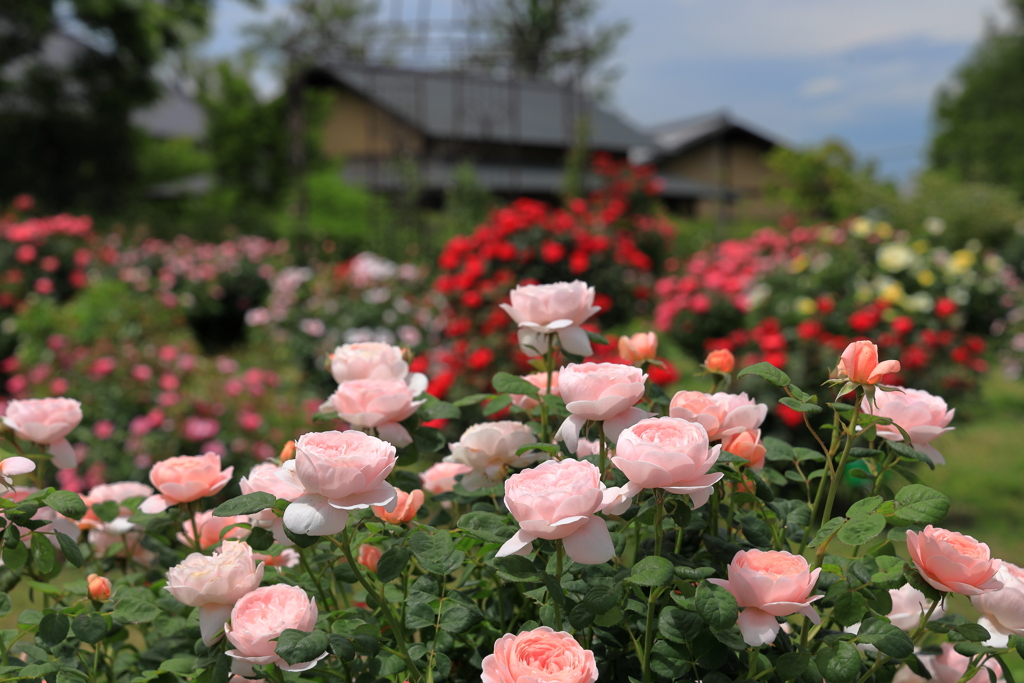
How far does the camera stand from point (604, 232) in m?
5.45

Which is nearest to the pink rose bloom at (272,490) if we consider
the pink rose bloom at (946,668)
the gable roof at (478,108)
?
the pink rose bloom at (946,668)

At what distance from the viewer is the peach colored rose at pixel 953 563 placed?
790 mm

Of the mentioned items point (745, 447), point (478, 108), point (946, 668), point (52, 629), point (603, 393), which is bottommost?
point (946, 668)

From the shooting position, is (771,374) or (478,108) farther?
(478,108)

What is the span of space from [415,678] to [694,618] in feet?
1.08

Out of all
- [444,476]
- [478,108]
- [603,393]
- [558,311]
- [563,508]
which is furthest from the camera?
[478,108]

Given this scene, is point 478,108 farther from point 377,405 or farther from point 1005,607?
point 1005,607

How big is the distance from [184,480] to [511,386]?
1.59ft

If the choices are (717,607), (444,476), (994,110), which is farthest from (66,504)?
(994,110)

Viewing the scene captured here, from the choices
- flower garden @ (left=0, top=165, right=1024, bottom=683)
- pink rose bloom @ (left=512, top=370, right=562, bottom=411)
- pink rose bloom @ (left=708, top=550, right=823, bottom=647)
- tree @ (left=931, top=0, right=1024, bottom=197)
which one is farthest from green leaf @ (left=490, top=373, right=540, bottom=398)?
tree @ (left=931, top=0, right=1024, bottom=197)

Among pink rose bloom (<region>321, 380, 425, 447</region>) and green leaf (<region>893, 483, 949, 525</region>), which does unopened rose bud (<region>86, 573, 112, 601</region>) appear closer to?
pink rose bloom (<region>321, 380, 425, 447</region>)

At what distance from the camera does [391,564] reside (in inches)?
32.6

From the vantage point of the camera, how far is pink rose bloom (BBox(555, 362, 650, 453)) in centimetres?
82

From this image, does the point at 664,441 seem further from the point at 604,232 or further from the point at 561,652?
the point at 604,232
